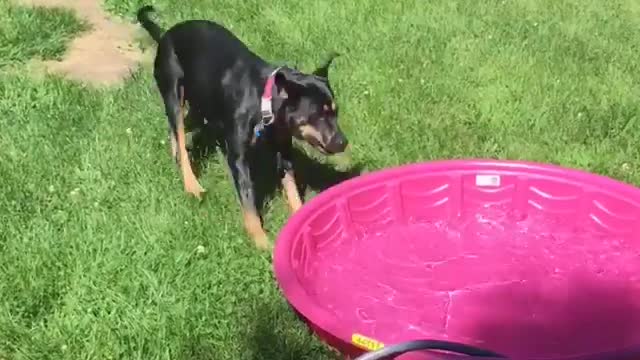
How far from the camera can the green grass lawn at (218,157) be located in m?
4.11

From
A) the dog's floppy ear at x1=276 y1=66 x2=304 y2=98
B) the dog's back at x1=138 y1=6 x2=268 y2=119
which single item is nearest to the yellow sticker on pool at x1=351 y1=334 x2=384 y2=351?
the dog's floppy ear at x1=276 y1=66 x2=304 y2=98

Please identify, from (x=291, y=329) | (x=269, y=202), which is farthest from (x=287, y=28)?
(x=291, y=329)

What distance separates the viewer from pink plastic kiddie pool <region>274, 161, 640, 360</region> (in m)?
4.29

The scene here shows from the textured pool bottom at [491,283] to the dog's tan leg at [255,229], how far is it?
0.27 m

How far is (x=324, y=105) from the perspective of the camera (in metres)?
4.81

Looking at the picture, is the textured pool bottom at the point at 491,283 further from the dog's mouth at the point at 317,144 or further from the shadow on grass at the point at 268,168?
the shadow on grass at the point at 268,168

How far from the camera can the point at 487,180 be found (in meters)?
5.13

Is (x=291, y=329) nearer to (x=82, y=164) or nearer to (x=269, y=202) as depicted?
(x=269, y=202)

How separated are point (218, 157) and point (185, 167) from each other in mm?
485

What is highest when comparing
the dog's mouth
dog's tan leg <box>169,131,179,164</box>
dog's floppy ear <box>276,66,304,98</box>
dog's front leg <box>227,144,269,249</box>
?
dog's floppy ear <box>276,66,304,98</box>

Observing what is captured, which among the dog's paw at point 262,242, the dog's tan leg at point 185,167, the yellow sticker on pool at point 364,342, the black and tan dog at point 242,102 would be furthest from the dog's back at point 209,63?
the yellow sticker on pool at point 364,342

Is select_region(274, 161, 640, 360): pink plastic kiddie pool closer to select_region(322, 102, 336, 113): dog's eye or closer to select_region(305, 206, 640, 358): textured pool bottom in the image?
select_region(305, 206, 640, 358): textured pool bottom

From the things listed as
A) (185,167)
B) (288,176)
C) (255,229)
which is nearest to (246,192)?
(255,229)

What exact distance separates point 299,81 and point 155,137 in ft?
4.41
